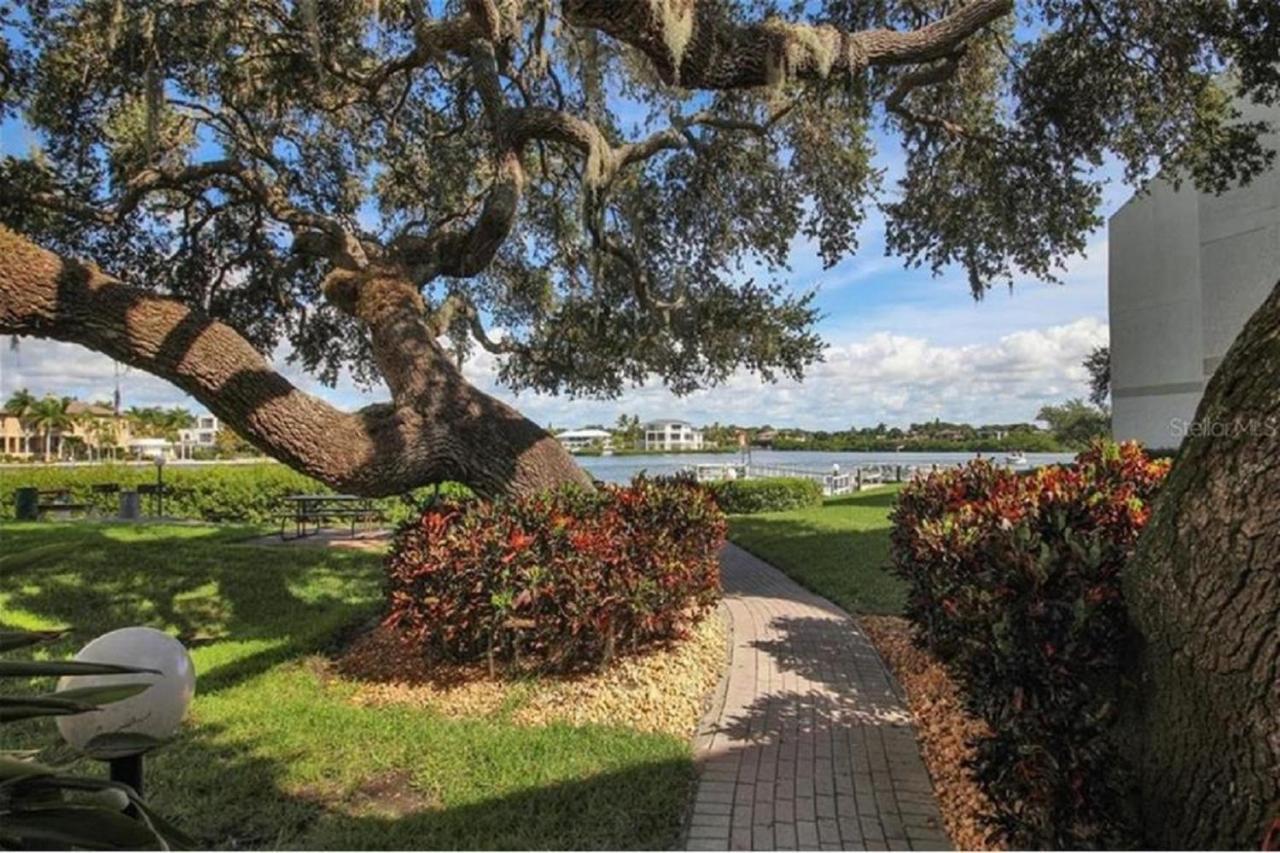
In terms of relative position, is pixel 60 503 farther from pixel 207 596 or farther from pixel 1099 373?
pixel 1099 373

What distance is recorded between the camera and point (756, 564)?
10.3m

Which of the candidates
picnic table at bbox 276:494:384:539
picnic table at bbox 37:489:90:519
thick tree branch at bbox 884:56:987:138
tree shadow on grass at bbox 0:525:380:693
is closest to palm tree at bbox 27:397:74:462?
picnic table at bbox 37:489:90:519

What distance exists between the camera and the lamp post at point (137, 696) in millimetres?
1909

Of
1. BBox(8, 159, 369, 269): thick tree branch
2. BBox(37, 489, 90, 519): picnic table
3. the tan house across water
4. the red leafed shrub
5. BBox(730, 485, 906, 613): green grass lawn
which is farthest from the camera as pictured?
the tan house across water

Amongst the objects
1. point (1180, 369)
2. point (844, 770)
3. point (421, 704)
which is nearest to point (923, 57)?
point (844, 770)

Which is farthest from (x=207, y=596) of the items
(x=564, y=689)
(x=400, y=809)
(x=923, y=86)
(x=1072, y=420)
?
(x=1072, y=420)

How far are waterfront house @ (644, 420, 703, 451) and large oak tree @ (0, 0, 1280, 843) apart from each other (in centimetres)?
3055

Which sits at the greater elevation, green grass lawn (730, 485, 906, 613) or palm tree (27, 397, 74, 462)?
palm tree (27, 397, 74, 462)

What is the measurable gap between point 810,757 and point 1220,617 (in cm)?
208

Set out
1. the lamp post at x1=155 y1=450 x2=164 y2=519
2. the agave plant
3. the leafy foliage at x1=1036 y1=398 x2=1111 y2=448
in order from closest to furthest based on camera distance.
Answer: the agave plant, the lamp post at x1=155 y1=450 x2=164 y2=519, the leafy foliage at x1=1036 y1=398 x2=1111 y2=448

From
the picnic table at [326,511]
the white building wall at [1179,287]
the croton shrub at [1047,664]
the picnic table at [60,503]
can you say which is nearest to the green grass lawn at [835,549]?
the croton shrub at [1047,664]

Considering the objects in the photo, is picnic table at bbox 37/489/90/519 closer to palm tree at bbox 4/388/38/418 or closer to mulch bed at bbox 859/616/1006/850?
mulch bed at bbox 859/616/1006/850

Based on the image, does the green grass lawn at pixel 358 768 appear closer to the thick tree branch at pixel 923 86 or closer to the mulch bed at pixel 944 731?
the mulch bed at pixel 944 731

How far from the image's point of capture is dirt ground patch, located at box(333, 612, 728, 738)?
428 cm
